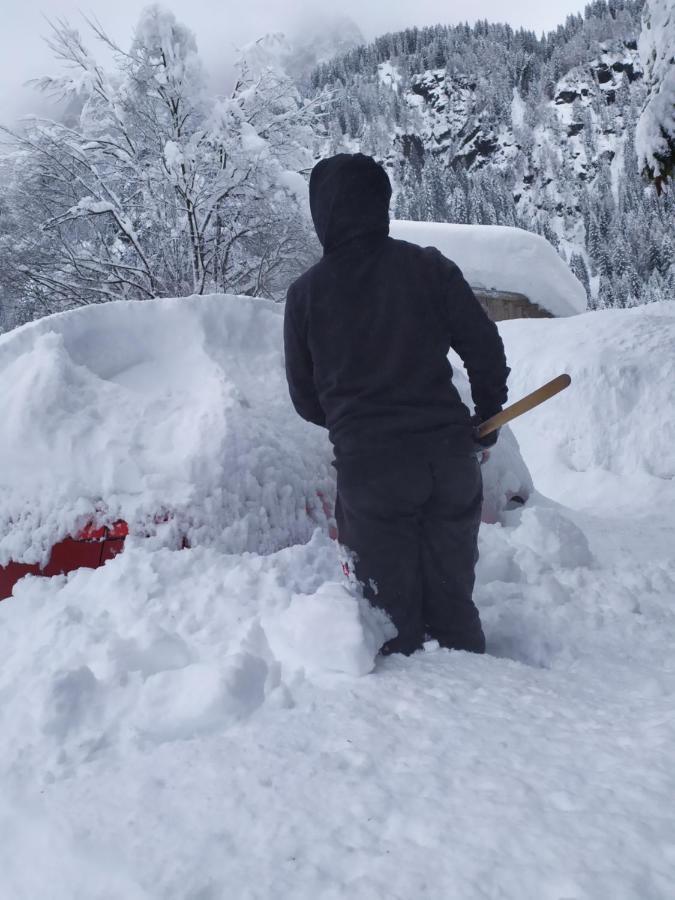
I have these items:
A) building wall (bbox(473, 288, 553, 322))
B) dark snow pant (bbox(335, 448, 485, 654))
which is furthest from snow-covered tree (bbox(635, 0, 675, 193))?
building wall (bbox(473, 288, 553, 322))

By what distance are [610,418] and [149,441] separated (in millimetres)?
5401

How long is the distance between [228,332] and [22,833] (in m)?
2.13

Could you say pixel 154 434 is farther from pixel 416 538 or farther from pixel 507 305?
pixel 507 305

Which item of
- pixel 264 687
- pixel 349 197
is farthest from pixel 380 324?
pixel 264 687

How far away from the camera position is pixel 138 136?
12.1 metres

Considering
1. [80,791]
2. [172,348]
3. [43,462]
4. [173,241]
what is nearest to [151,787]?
[80,791]

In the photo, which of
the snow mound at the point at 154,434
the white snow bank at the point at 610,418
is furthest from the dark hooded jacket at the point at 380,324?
the white snow bank at the point at 610,418

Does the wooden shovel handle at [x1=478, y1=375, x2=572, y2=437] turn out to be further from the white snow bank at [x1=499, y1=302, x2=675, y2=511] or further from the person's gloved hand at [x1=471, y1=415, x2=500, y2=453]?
the white snow bank at [x1=499, y1=302, x2=675, y2=511]

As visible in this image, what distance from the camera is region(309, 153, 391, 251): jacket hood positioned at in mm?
1986

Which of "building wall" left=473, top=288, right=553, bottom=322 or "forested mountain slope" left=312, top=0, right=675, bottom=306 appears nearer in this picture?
"building wall" left=473, top=288, right=553, bottom=322

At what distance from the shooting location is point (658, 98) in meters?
5.57

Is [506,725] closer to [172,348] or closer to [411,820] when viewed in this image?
[411,820]

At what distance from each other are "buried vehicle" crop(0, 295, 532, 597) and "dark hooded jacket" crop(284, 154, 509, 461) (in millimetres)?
506

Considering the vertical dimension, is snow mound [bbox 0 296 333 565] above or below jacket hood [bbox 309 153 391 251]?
below
